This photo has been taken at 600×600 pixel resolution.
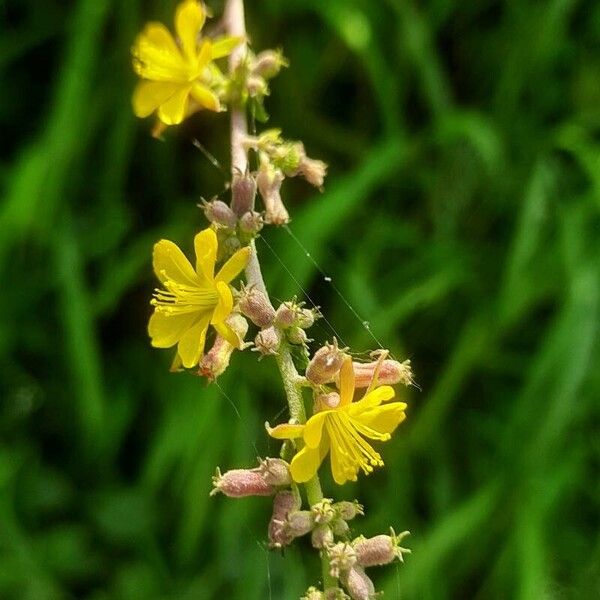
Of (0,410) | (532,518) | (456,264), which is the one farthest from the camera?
(0,410)

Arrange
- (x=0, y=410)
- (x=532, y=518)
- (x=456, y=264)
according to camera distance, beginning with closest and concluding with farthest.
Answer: (x=532, y=518), (x=456, y=264), (x=0, y=410)

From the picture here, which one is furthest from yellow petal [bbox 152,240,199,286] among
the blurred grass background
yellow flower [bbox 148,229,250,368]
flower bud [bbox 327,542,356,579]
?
the blurred grass background

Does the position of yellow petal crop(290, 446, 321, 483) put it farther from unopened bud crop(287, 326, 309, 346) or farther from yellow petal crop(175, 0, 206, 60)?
yellow petal crop(175, 0, 206, 60)

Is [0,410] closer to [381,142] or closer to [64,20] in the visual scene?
[64,20]

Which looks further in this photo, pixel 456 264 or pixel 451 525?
pixel 456 264

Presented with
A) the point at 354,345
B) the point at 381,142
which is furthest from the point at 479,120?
the point at 354,345

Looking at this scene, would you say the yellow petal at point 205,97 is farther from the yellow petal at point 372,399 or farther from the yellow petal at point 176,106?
the yellow petal at point 372,399
